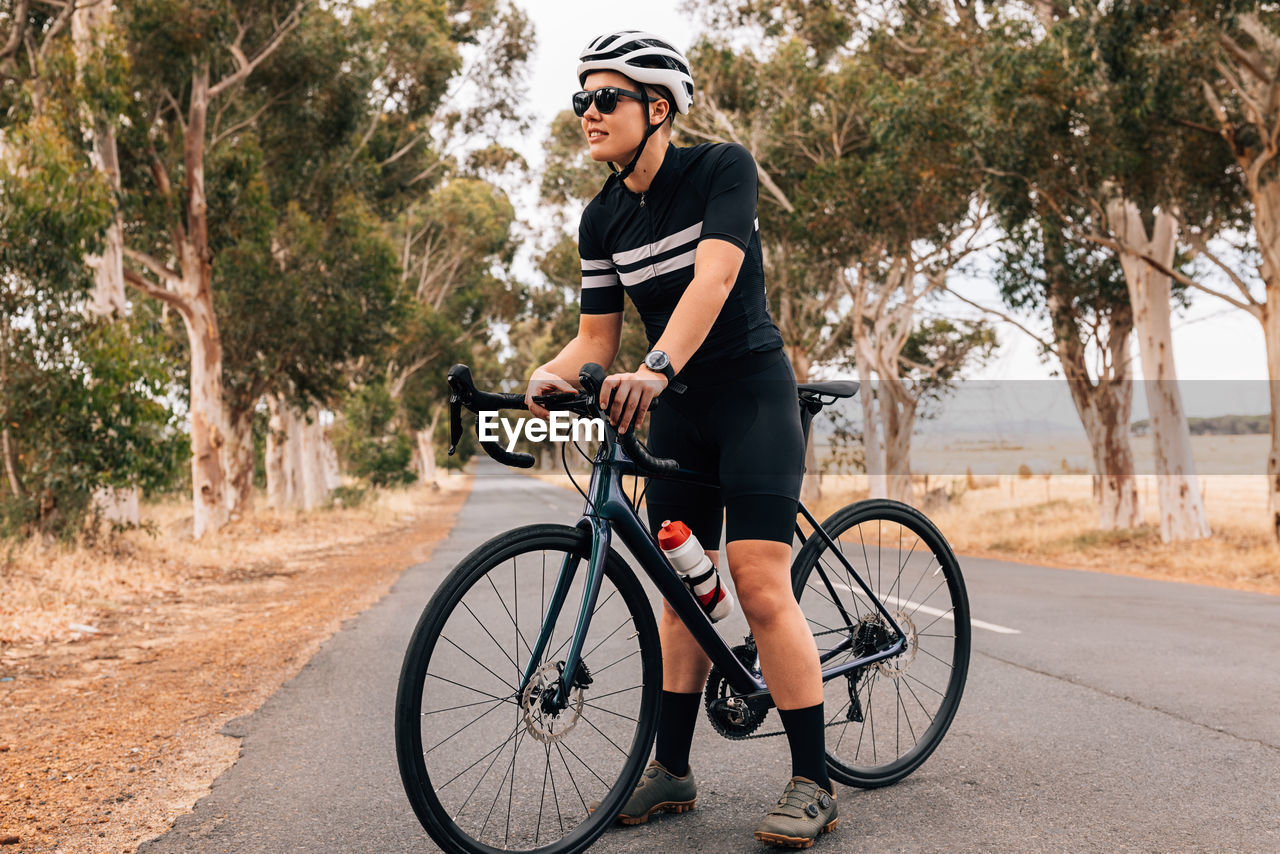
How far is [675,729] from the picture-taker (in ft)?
10.2

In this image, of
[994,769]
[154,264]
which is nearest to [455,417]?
[994,769]

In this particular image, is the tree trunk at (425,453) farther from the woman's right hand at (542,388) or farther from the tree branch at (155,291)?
the woman's right hand at (542,388)

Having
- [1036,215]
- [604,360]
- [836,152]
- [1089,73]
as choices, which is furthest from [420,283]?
[604,360]

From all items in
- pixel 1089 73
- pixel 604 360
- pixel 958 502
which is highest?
pixel 1089 73

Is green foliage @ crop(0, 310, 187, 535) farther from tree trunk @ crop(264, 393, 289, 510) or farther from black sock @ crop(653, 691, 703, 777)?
tree trunk @ crop(264, 393, 289, 510)

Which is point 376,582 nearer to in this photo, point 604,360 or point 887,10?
point 604,360

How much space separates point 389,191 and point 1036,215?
1515cm

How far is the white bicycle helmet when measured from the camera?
8.79ft

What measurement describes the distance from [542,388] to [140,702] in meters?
3.64

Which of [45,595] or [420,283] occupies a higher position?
[420,283]

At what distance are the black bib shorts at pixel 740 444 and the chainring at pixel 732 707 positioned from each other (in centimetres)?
43

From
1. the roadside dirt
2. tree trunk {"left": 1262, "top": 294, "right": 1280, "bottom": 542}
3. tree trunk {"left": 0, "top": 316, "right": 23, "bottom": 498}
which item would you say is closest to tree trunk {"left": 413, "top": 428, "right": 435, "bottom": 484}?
tree trunk {"left": 0, "top": 316, "right": 23, "bottom": 498}

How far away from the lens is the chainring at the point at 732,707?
9.90 feet

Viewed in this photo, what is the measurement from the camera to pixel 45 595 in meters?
8.63
